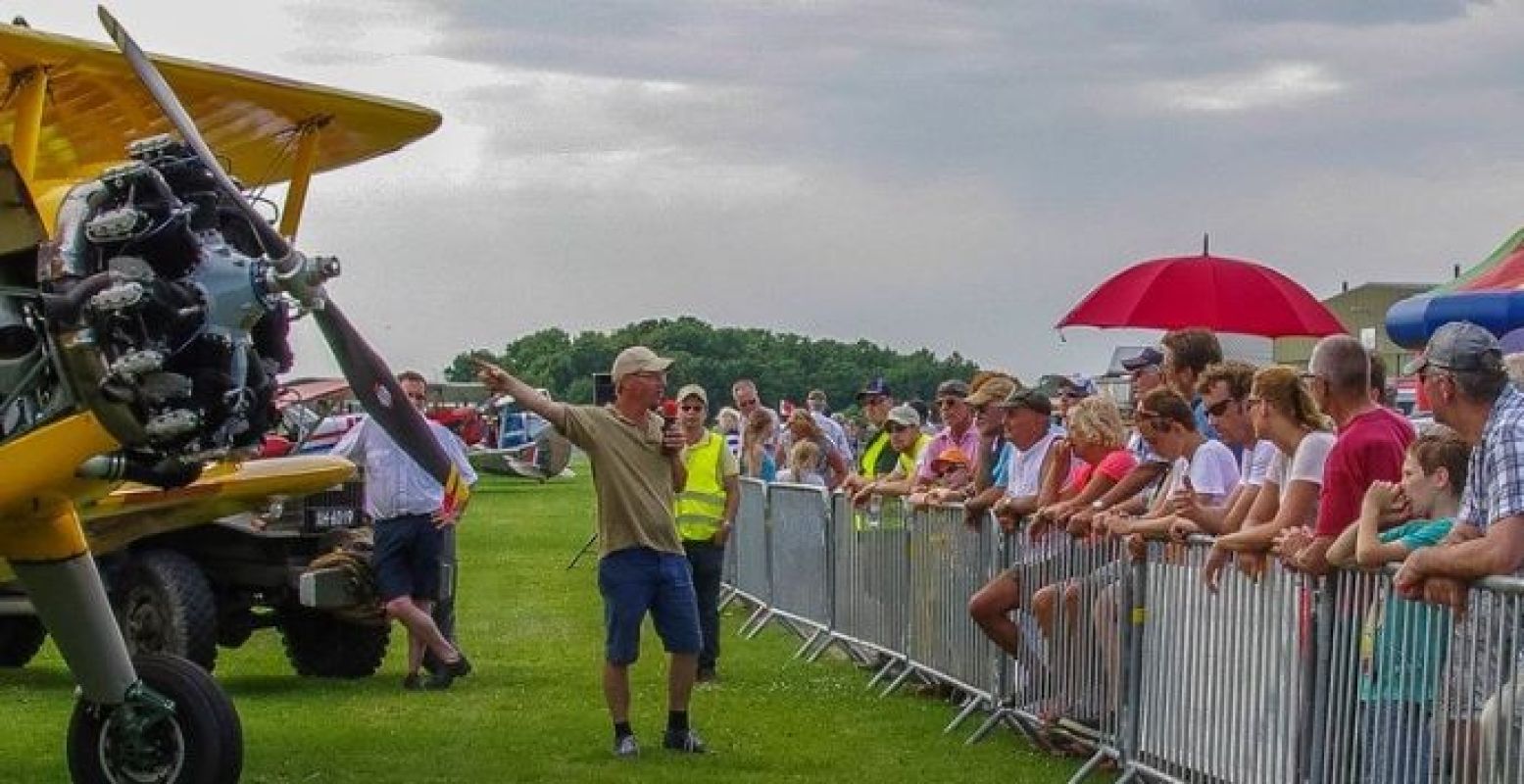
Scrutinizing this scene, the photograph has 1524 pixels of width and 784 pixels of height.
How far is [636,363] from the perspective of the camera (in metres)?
11.1

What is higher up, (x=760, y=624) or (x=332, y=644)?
(x=332, y=644)

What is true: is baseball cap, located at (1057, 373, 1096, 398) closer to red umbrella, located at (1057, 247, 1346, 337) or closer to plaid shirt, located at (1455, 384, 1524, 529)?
red umbrella, located at (1057, 247, 1346, 337)

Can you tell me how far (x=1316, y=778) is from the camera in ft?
25.9

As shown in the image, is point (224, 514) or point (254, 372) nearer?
point (254, 372)

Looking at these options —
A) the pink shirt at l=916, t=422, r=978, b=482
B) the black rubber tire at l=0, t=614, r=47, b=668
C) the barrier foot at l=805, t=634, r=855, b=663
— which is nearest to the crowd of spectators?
the pink shirt at l=916, t=422, r=978, b=482

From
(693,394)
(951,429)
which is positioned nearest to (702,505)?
(693,394)

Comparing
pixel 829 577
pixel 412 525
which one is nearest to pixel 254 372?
A: pixel 412 525

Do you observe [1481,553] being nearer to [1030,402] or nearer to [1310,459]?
[1310,459]

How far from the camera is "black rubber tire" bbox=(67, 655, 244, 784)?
946 centimetres

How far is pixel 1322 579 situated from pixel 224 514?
6852 mm

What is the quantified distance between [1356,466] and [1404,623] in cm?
81

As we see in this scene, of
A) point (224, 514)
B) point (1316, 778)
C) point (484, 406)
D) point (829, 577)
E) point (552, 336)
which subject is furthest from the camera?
point (552, 336)

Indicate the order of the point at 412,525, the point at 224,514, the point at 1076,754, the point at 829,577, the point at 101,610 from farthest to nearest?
the point at 829,577 < the point at 412,525 < the point at 224,514 < the point at 1076,754 < the point at 101,610

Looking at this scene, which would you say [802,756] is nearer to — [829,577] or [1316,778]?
[1316,778]
